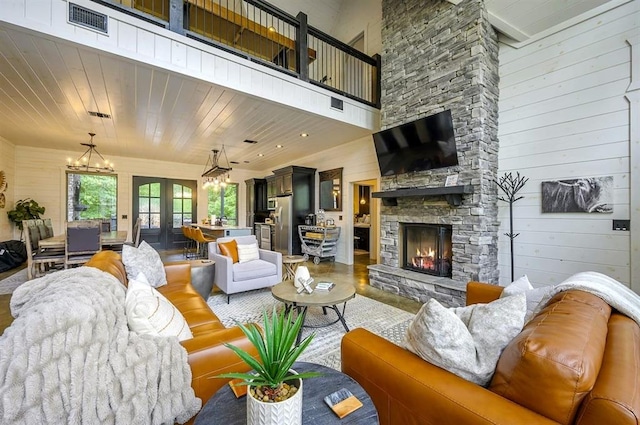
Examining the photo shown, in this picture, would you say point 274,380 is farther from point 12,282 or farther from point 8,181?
point 8,181

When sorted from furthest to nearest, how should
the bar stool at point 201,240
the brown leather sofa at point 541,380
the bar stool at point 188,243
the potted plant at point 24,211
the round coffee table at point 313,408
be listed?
the bar stool at point 188,243 → the bar stool at point 201,240 → the potted plant at point 24,211 → the round coffee table at point 313,408 → the brown leather sofa at point 541,380

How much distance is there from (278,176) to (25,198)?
6.07 m

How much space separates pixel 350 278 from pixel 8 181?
7838 mm

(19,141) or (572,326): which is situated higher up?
(19,141)

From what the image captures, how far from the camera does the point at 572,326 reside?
3.19 ft

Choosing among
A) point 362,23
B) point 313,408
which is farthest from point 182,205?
point 313,408

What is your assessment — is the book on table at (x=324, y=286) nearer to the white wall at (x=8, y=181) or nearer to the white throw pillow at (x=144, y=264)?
the white throw pillow at (x=144, y=264)

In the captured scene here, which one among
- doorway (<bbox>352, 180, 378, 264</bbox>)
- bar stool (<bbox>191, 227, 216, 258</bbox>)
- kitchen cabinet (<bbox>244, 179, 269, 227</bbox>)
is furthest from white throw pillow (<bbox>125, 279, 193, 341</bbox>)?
kitchen cabinet (<bbox>244, 179, 269, 227</bbox>)

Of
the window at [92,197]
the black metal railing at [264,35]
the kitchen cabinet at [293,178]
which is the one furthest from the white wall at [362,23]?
the window at [92,197]

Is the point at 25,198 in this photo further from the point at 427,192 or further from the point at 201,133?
the point at 427,192

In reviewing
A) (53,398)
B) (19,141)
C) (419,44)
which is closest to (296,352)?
(53,398)

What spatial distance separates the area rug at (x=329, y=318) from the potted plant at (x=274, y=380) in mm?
1479

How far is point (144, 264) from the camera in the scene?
2.46 m

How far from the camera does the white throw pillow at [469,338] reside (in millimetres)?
1052
